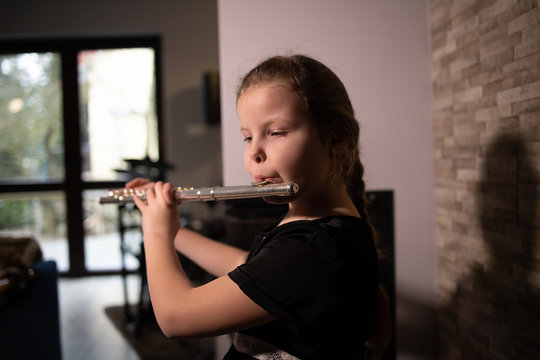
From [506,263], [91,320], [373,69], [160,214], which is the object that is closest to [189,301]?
[160,214]

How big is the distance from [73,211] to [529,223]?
4052 mm

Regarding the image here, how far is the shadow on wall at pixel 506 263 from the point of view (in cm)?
87

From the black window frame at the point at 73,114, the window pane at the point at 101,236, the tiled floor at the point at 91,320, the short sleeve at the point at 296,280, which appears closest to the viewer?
the short sleeve at the point at 296,280

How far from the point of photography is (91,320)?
9.28 ft

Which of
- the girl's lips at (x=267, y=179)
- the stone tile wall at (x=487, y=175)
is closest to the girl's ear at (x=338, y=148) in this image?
the girl's lips at (x=267, y=179)

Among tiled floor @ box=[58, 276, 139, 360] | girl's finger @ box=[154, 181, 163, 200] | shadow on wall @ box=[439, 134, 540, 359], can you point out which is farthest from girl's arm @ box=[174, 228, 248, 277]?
tiled floor @ box=[58, 276, 139, 360]

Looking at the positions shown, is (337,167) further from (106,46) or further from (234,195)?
(106,46)

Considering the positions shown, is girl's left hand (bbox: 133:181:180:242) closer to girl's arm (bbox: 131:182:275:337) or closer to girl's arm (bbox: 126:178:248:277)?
girl's arm (bbox: 131:182:275:337)

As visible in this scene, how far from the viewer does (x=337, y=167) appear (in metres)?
0.75

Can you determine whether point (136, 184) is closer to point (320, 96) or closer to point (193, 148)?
point (320, 96)

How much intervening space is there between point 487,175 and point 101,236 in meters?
3.92

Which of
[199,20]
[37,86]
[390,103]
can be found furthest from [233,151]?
[37,86]

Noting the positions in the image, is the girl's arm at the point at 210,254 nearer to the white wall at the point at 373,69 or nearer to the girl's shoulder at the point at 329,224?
the girl's shoulder at the point at 329,224

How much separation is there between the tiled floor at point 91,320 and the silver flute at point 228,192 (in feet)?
6.07
